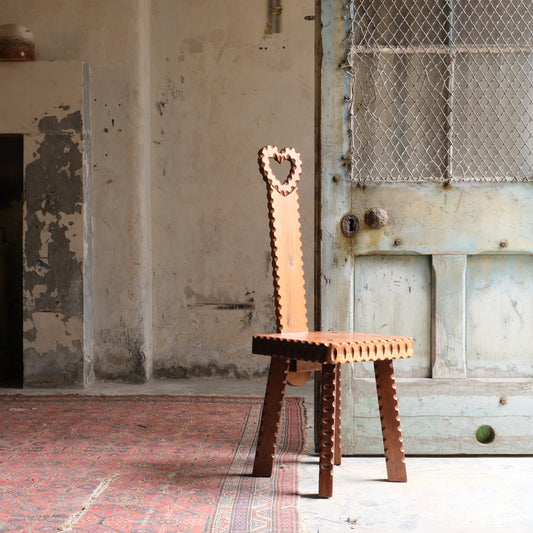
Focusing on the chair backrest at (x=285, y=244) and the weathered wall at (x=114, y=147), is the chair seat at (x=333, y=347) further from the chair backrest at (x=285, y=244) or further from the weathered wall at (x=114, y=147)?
the weathered wall at (x=114, y=147)

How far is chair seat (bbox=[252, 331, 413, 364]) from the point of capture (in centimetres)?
223

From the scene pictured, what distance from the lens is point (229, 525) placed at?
2049 mm

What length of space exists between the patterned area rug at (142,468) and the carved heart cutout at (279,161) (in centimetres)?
100

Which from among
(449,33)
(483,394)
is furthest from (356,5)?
(483,394)

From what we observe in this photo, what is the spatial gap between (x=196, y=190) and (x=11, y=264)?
139 centimetres

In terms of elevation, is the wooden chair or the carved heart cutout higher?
the carved heart cutout

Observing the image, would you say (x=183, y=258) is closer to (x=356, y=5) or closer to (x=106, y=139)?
(x=106, y=139)

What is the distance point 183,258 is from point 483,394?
8.83 ft

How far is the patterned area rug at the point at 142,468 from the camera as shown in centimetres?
211

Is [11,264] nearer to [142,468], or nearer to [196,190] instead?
[196,190]

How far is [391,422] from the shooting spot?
97.6 inches

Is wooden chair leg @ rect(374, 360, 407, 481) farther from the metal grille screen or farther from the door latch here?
the metal grille screen

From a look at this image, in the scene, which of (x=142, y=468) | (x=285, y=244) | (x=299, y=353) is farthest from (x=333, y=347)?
(x=142, y=468)

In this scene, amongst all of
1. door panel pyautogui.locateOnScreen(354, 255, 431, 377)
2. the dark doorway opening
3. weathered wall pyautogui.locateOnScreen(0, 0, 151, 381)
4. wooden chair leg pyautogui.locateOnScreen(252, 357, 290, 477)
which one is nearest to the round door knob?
door panel pyautogui.locateOnScreen(354, 255, 431, 377)
